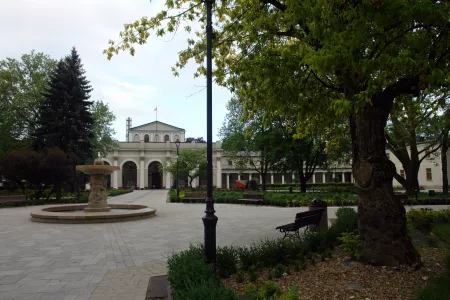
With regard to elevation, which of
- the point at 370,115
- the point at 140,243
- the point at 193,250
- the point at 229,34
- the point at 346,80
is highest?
the point at 229,34

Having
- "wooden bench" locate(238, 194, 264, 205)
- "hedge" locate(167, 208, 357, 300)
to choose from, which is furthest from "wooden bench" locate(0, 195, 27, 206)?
"hedge" locate(167, 208, 357, 300)

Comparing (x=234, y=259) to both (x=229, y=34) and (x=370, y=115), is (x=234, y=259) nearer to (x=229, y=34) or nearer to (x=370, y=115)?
(x=370, y=115)

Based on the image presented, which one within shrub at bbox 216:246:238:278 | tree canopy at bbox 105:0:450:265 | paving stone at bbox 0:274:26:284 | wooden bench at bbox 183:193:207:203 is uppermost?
tree canopy at bbox 105:0:450:265

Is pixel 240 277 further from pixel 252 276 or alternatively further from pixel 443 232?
pixel 443 232

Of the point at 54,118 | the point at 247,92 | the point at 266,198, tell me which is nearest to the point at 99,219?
the point at 247,92

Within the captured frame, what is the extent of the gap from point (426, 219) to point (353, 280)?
529 cm

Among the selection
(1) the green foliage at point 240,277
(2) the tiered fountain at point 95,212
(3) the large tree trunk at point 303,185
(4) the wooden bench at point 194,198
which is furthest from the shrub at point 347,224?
(3) the large tree trunk at point 303,185

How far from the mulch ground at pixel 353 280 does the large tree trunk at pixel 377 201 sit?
26cm

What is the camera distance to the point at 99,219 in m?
12.6

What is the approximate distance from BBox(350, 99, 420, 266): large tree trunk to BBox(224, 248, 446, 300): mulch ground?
26cm

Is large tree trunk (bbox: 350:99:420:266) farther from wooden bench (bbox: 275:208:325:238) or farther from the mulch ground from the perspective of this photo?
wooden bench (bbox: 275:208:325:238)

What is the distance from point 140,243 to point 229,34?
5.98 metres

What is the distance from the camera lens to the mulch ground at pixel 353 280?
4336mm

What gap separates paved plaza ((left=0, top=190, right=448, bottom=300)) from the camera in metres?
5.04
